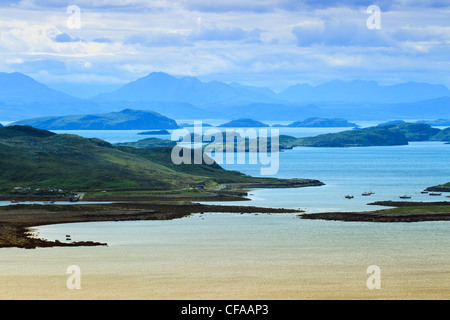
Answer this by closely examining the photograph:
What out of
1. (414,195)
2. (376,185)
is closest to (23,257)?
(414,195)

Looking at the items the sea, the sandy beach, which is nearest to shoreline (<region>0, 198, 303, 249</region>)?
the sea

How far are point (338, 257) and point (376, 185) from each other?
100310mm

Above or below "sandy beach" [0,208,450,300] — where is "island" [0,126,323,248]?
above

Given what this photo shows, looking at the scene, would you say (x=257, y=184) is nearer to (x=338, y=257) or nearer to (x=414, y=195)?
(x=414, y=195)

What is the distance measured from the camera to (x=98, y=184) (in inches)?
6083

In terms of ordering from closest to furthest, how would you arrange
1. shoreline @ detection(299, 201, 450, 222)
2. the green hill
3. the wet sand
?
the wet sand
shoreline @ detection(299, 201, 450, 222)
the green hill

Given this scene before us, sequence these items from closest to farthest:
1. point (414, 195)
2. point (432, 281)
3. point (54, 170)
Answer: point (432, 281) < point (414, 195) < point (54, 170)

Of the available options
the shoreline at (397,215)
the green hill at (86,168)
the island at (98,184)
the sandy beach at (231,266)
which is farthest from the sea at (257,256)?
the green hill at (86,168)

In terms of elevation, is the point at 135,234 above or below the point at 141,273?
above

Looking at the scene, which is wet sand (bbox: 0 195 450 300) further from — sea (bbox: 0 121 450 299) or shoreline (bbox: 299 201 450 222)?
shoreline (bbox: 299 201 450 222)

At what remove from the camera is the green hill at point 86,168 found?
15476 cm

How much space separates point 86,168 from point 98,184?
1201cm

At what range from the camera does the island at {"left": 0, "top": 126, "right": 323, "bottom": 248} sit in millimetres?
115500
